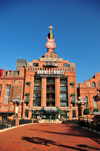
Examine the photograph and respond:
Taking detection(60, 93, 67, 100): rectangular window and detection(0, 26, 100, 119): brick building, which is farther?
detection(60, 93, 67, 100): rectangular window

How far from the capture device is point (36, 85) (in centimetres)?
6253

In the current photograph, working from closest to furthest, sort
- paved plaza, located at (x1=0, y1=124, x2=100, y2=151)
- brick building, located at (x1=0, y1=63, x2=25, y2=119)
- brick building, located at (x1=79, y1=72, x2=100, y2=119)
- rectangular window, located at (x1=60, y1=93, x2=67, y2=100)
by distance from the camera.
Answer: paved plaza, located at (x1=0, y1=124, x2=100, y2=151), brick building, located at (x1=0, y1=63, x2=25, y2=119), brick building, located at (x1=79, y1=72, x2=100, y2=119), rectangular window, located at (x1=60, y1=93, x2=67, y2=100)

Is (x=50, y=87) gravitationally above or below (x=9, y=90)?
above

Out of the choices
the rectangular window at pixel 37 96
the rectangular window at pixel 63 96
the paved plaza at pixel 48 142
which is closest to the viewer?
the paved plaza at pixel 48 142

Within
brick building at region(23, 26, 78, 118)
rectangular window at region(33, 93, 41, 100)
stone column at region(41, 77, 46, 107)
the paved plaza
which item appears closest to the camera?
the paved plaza

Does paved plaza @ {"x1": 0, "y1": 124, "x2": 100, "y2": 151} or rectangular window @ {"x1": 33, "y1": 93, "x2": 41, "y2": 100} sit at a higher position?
rectangular window @ {"x1": 33, "y1": 93, "x2": 41, "y2": 100}

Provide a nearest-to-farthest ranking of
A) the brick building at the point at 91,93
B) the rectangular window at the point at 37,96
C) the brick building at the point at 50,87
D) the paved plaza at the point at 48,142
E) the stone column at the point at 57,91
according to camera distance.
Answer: the paved plaza at the point at 48,142 < the brick building at the point at 50,87 < the stone column at the point at 57,91 < the brick building at the point at 91,93 < the rectangular window at the point at 37,96

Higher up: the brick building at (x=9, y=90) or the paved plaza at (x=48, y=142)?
the brick building at (x=9, y=90)

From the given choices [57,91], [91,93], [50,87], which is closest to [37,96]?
[50,87]

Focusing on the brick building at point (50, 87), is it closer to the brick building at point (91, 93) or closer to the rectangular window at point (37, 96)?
the rectangular window at point (37, 96)

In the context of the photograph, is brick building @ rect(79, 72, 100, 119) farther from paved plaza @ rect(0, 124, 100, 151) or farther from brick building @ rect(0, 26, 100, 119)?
paved plaza @ rect(0, 124, 100, 151)

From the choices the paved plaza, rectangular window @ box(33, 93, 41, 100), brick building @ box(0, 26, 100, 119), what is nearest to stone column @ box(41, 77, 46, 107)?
brick building @ box(0, 26, 100, 119)

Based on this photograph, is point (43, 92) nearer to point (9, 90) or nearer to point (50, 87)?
point (50, 87)

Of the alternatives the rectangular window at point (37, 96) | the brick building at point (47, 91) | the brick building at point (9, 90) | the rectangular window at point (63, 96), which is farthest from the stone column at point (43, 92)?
the brick building at point (9, 90)
